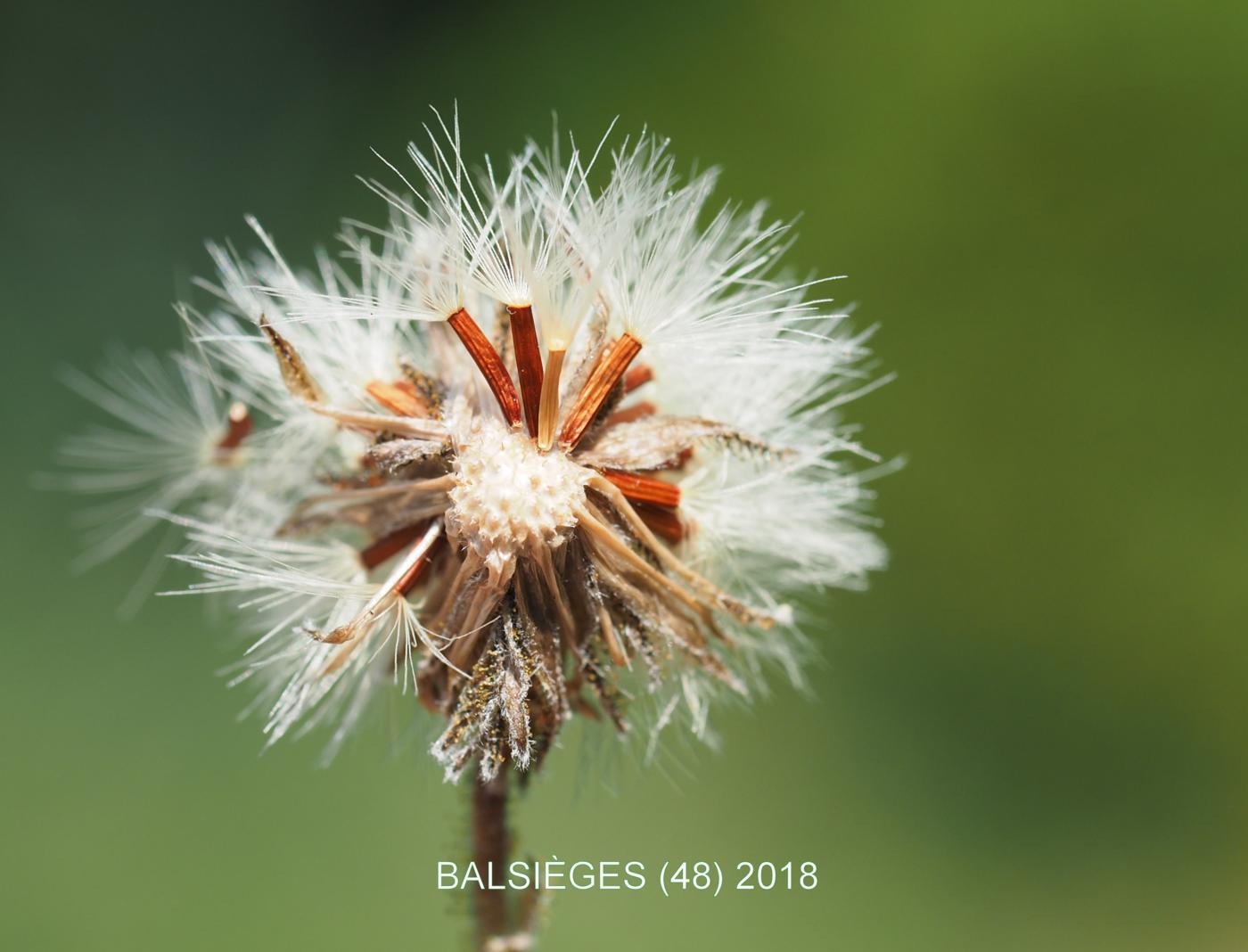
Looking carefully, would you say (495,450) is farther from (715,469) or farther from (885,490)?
(885,490)

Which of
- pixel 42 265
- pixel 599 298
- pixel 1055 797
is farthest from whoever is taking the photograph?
pixel 42 265

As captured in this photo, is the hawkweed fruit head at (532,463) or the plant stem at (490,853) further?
the plant stem at (490,853)

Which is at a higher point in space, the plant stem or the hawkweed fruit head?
the hawkweed fruit head

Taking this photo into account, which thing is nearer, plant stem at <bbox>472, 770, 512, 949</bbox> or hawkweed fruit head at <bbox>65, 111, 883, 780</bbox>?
hawkweed fruit head at <bbox>65, 111, 883, 780</bbox>

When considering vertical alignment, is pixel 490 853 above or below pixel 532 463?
below

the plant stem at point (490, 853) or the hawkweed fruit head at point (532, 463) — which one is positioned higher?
the hawkweed fruit head at point (532, 463)

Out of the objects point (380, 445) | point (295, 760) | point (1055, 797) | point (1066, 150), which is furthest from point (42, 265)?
point (1055, 797)

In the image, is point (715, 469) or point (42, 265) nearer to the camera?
point (715, 469)

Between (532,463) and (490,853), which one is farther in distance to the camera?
(490,853)
